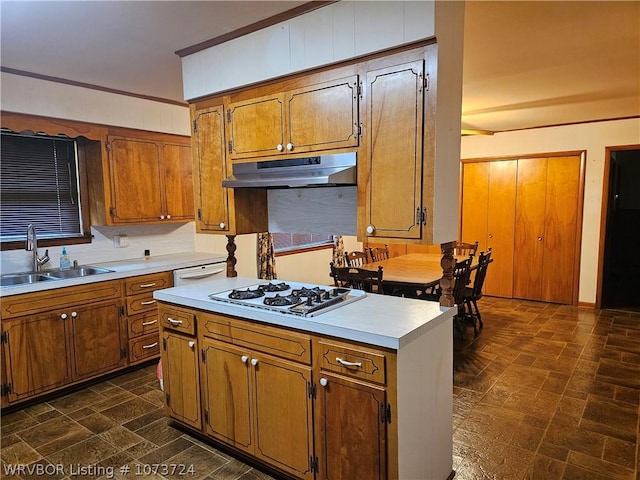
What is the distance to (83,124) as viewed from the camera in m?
3.59

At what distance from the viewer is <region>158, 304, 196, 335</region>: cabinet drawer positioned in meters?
2.47

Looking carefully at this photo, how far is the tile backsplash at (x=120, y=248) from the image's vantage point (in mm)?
3396

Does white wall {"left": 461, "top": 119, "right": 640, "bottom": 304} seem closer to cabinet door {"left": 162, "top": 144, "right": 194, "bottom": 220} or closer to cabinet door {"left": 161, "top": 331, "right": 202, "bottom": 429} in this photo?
cabinet door {"left": 162, "top": 144, "right": 194, "bottom": 220}

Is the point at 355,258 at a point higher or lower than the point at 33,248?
lower

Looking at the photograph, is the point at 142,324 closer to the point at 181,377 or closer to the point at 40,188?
the point at 181,377

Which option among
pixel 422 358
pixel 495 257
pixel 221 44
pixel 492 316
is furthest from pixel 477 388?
pixel 495 257

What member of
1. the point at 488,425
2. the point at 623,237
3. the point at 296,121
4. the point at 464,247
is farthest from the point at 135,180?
the point at 623,237

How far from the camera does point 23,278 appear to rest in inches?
131

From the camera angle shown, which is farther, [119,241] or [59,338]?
[119,241]

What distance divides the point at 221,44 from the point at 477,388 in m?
3.15

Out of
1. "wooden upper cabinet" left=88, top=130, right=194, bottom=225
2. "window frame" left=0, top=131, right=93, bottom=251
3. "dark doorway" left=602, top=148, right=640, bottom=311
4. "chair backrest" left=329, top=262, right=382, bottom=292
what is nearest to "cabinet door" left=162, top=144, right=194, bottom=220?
"wooden upper cabinet" left=88, top=130, right=194, bottom=225

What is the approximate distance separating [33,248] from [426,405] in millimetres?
3255

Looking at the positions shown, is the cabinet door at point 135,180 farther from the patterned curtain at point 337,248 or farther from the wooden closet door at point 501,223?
the wooden closet door at point 501,223

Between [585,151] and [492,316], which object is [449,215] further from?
[585,151]
